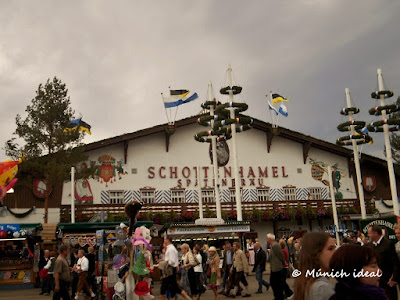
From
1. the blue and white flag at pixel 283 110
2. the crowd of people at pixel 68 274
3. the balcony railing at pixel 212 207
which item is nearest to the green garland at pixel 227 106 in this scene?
the blue and white flag at pixel 283 110

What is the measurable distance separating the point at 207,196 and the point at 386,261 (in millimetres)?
26583

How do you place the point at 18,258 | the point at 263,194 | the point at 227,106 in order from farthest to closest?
1. the point at 263,194
2. the point at 227,106
3. the point at 18,258

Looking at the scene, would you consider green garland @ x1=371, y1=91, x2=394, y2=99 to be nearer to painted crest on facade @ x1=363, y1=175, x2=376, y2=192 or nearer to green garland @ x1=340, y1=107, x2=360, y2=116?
green garland @ x1=340, y1=107, x2=360, y2=116

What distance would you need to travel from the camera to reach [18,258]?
73.2 ft

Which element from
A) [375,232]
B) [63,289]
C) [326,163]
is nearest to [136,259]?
[63,289]

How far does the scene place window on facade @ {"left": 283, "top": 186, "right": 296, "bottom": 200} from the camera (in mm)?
36375

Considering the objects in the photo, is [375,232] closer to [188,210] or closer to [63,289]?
[63,289]

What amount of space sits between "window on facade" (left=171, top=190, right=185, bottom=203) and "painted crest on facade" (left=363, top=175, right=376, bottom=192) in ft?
48.6

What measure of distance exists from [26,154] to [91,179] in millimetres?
6082

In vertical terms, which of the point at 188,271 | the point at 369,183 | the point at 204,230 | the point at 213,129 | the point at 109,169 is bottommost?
the point at 188,271

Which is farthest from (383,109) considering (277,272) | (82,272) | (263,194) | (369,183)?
(82,272)

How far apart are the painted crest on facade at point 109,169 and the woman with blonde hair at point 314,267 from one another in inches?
1157

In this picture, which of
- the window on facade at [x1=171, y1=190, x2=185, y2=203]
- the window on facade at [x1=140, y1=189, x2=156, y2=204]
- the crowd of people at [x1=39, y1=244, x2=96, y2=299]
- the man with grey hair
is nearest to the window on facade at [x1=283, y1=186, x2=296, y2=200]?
the window on facade at [x1=171, y1=190, x2=185, y2=203]

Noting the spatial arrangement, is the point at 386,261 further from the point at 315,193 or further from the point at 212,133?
the point at 315,193
